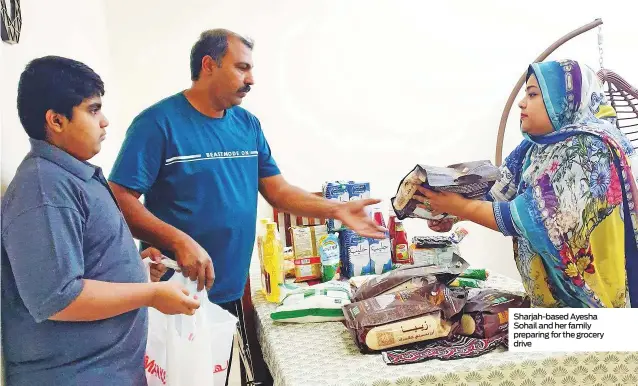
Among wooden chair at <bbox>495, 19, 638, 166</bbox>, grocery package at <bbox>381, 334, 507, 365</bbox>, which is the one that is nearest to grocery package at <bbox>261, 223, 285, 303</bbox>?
grocery package at <bbox>381, 334, 507, 365</bbox>

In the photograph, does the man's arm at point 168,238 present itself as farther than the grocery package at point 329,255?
No

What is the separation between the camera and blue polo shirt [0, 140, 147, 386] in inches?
26.3

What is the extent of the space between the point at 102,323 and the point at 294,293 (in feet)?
1.90

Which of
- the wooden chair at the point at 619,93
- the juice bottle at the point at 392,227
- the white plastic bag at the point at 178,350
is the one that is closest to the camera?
Result: the white plastic bag at the point at 178,350

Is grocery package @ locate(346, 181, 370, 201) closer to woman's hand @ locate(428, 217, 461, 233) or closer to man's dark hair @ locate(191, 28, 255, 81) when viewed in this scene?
woman's hand @ locate(428, 217, 461, 233)

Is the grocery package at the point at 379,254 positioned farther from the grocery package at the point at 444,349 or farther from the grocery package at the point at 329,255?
the grocery package at the point at 444,349

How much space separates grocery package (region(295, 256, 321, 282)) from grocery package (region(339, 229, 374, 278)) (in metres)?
0.10

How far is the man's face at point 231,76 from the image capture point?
4.02 ft

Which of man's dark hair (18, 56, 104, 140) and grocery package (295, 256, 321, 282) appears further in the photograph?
grocery package (295, 256, 321, 282)

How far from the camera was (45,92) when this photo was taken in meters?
0.71

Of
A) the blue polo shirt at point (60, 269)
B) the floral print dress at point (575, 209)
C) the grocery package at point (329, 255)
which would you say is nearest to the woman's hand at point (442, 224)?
the floral print dress at point (575, 209)

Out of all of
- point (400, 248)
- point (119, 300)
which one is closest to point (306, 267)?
point (400, 248)

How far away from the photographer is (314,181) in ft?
8.04

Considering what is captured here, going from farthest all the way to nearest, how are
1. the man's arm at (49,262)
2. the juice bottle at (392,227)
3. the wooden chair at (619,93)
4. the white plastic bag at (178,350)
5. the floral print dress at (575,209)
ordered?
the wooden chair at (619,93) → the juice bottle at (392,227) → the floral print dress at (575,209) → the white plastic bag at (178,350) → the man's arm at (49,262)
